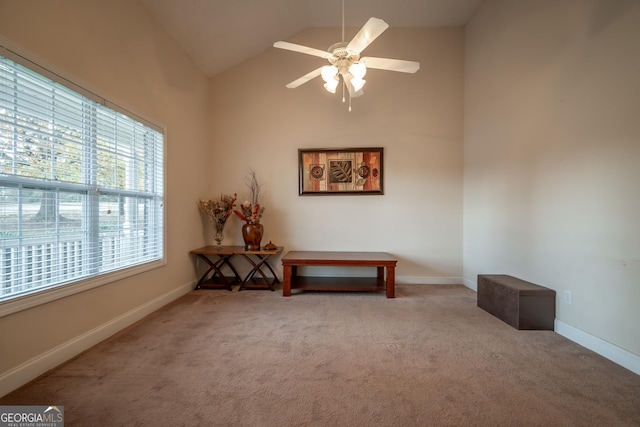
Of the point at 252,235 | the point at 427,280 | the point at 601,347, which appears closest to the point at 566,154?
the point at 601,347

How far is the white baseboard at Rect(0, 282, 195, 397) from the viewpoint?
1.51 m

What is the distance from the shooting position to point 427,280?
3895mm

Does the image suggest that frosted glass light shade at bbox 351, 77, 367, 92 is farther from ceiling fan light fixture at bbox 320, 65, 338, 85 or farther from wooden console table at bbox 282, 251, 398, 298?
wooden console table at bbox 282, 251, 398, 298

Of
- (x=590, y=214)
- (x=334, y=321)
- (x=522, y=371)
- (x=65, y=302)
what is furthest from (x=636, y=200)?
(x=65, y=302)

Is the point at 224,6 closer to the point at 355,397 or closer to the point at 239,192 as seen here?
the point at 239,192

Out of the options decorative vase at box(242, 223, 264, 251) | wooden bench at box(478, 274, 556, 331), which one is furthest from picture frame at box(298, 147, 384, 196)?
wooden bench at box(478, 274, 556, 331)

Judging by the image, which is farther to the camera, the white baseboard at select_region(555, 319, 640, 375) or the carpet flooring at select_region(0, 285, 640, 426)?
the white baseboard at select_region(555, 319, 640, 375)

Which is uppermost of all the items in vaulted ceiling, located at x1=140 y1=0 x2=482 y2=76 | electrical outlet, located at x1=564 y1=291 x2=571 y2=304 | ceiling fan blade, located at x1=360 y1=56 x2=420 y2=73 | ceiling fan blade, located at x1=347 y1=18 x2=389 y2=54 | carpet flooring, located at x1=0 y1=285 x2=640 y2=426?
vaulted ceiling, located at x1=140 y1=0 x2=482 y2=76

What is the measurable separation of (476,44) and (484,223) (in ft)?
8.12

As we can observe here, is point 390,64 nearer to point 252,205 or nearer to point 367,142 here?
point 367,142

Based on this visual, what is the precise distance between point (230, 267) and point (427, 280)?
9.65 feet

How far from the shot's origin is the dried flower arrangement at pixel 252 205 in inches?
144

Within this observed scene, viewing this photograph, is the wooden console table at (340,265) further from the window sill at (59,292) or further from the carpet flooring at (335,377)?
the window sill at (59,292)

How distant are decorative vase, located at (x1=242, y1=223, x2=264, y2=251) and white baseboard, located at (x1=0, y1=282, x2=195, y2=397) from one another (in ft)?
4.11
